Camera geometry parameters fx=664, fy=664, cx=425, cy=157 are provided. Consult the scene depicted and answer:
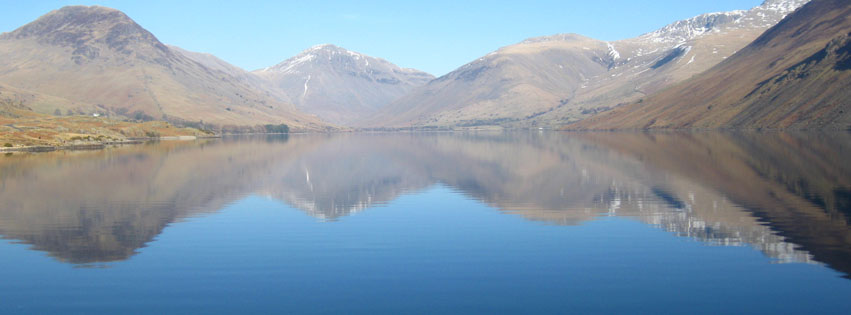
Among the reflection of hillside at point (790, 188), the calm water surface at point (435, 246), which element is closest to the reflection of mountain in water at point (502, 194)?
the reflection of hillside at point (790, 188)

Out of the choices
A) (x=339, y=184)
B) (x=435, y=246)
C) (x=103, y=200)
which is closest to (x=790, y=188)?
(x=435, y=246)

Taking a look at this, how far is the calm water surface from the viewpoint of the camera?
22.5 m

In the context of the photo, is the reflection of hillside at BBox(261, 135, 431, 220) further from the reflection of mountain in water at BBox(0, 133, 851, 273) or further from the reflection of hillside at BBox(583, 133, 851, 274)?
the reflection of hillside at BBox(583, 133, 851, 274)

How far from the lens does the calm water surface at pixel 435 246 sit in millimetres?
22547

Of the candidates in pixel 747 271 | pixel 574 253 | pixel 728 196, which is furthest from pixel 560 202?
pixel 747 271

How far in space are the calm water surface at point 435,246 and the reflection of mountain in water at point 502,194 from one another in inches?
10.6

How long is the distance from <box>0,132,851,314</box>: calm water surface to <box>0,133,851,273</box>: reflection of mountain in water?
27 centimetres

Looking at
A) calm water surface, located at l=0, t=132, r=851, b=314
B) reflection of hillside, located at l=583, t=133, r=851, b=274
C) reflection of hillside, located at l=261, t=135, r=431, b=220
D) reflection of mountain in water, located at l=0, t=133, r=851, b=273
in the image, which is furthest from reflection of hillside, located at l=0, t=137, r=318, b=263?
reflection of hillside, located at l=583, t=133, r=851, b=274

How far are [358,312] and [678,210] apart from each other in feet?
93.5

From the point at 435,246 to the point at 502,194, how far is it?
957 inches

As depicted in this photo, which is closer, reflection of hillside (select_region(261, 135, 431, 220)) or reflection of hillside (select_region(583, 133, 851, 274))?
reflection of hillside (select_region(583, 133, 851, 274))

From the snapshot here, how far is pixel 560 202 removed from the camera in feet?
159

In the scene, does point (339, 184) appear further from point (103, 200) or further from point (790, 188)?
point (790, 188)

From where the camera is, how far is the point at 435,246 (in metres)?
32.1
